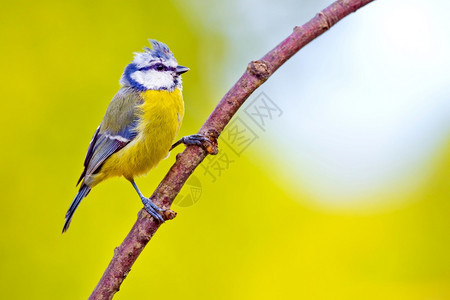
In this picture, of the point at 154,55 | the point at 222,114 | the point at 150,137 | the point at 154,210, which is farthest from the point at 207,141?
the point at 154,55

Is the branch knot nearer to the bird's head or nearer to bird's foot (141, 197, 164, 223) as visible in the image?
bird's foot (141, 197, 164, 223)

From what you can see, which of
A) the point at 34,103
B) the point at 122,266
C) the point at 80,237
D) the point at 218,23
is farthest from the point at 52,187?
the point at 122,266

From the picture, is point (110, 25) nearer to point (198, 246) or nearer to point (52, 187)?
point (52, 187)

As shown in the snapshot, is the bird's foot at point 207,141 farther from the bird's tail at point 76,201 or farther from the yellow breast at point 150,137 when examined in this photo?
the bird's tail at point 76,201

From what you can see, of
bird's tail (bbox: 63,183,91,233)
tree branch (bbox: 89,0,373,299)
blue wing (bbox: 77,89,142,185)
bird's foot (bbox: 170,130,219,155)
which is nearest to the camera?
tree branch (bbox: 89,0,373,299)

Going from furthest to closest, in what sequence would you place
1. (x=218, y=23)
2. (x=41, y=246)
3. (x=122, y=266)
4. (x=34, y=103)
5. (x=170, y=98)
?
(x=218, y=23), (x=34, y=103), (x=41, y=246), (x=170, y=98), (x=122, y=266)

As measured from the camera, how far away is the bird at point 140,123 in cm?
200

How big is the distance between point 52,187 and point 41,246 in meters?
0.33

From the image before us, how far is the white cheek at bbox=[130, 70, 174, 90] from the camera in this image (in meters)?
2.08


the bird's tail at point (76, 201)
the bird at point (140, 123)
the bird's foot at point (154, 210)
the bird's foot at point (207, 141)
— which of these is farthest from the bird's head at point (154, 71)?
the bird's foot at point (154, 210)

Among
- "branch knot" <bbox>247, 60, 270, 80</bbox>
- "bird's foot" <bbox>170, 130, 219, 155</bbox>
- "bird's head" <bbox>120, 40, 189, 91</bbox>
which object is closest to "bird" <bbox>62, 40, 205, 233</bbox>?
"bird's head" <bbox>120, 40, 189, 91</bbox>

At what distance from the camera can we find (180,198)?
207 centimetres

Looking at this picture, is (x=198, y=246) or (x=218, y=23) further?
(x=218, y=23)

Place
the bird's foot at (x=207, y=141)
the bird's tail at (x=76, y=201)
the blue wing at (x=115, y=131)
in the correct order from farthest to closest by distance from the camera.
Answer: the blue wing at (x=115, y=131), the bird's tail at (x=76, y=201), the bird's foot at (x=207, y=141)
